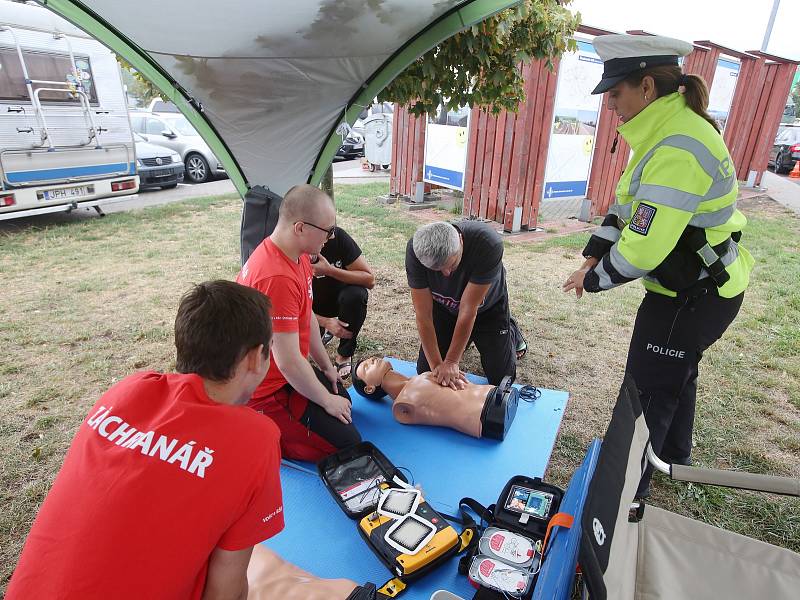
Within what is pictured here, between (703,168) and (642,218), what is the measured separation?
0.90ft

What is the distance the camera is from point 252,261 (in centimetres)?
244

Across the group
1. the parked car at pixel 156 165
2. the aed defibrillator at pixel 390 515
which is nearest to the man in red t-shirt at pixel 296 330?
the aed defibrillator at pixel 390 515

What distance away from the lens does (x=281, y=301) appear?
7.59ft

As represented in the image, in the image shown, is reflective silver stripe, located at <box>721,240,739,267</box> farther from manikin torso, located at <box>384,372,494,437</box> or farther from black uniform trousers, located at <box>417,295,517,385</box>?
black uniform trousers, located at <box>417,295,517,385</box>

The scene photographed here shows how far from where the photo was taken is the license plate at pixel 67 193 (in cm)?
745

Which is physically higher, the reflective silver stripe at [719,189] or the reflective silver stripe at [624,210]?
the reflective silver stripe at [719,189]

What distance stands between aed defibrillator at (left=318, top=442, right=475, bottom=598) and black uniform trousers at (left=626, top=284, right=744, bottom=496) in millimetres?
935

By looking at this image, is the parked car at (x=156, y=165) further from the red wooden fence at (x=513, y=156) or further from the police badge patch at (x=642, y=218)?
the police badge patch at (x=642, y=218)

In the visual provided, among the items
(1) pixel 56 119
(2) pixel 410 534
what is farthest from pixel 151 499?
(1) pixel 56 119

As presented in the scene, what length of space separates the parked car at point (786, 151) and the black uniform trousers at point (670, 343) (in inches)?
731

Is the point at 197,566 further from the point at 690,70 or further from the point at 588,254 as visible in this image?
the point at 690,70

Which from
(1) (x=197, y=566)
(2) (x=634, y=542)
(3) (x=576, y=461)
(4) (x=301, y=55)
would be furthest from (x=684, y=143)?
(4) (x=301, y=55)

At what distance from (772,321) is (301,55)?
195 inches

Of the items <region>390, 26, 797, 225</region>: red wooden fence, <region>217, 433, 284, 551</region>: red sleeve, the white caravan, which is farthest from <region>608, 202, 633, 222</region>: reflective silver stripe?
the white caravan
